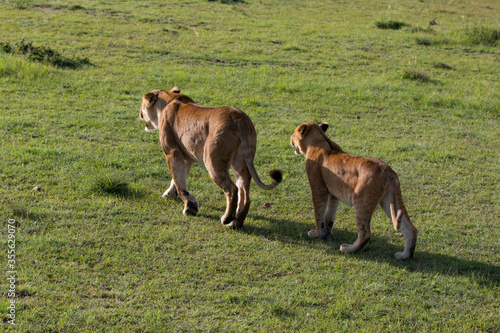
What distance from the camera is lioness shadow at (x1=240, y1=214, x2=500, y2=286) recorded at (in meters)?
6.00

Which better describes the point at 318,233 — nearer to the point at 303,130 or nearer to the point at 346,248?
the point at 346,248

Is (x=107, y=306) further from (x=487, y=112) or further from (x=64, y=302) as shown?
(x=487, y=112)

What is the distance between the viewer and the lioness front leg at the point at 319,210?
6.52 metres

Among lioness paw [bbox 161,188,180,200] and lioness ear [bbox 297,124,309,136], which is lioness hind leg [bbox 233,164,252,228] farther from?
lioness paw [bbox 161,188,180,200]

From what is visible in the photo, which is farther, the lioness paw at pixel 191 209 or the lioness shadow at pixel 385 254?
the lioness paw at pixel 191 209

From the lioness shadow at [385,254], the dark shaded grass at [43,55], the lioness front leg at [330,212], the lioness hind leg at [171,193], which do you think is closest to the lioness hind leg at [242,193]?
the lioness shadow at [385,254]

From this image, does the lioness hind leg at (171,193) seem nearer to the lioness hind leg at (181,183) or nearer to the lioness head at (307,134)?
the lioness hind leg at (181,183)

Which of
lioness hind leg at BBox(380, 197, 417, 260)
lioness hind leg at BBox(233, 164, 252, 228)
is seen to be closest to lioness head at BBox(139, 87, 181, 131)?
lioness hind leg at BBox(233, 164, 252, 228)

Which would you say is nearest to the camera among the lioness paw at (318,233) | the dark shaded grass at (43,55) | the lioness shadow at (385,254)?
the lioness shadow at (385,254)

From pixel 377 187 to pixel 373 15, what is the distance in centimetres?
1600

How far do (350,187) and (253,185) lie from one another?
2.31 metres

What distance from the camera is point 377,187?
5887mm

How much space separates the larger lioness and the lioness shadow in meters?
0.48

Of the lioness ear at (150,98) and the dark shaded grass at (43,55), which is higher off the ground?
the lioness ear at (150,98)
